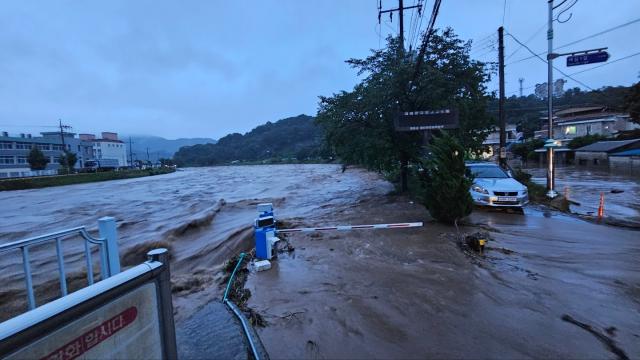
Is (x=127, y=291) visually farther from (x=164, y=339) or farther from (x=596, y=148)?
(x=596, y=148)

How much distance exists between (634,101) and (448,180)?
3165 cm

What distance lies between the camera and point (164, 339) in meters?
2.60

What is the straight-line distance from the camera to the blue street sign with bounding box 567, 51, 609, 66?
12.6 meters

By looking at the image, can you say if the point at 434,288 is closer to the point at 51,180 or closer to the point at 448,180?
the point at 448,180

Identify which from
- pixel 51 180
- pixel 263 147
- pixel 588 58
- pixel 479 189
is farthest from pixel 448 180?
pixel 263 147

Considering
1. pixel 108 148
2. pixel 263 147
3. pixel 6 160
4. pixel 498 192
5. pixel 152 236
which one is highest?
pixel 108 148

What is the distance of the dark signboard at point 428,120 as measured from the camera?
12672 millimetres

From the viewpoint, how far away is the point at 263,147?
478ft

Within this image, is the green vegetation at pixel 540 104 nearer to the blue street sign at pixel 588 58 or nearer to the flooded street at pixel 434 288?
the blue street sign at pixel 588 58

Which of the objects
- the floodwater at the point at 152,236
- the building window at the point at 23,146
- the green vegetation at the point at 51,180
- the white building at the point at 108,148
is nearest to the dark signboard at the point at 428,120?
the floodwater at the point at 152,236

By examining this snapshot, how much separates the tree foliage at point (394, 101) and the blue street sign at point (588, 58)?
3500 millimetres

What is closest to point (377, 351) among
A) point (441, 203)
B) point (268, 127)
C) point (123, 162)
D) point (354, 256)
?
point (354, 256)

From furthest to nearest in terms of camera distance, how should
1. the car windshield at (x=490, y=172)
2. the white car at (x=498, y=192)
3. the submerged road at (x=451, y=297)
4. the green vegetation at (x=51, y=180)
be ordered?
the green vegetation at (x=51, y=180) → the car windshield at (x=490, y=172) → the white car at (x=498, y=192) → the submerged road at (x=451, y=297)

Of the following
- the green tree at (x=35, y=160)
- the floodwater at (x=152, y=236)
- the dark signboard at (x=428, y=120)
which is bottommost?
the floodwater at (x=152, y=236)
